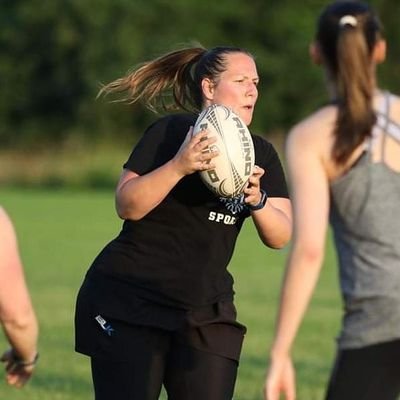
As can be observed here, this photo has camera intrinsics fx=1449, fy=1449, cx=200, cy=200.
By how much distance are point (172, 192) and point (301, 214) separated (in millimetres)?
1441

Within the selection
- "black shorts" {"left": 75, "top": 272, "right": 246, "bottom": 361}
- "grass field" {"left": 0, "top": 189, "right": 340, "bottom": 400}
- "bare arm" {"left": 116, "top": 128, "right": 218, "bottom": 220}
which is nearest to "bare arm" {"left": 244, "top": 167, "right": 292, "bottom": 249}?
"bare arm" {"left": 116, "top": 128, "right": 218, "bottom": 220}

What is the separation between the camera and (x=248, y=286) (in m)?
19.2

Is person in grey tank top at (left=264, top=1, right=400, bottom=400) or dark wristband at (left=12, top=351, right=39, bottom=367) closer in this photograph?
person in grey tank top at (left=264, top=1, right=400, bottom=400)

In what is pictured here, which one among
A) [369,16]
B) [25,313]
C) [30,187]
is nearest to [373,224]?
[369,16]

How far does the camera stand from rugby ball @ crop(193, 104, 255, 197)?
5738mm

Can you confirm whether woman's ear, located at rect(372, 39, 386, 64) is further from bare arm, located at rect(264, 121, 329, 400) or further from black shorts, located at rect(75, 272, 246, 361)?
black shorts, located at rect(75, 272, 246, 361)

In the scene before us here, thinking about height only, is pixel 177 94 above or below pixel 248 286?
above

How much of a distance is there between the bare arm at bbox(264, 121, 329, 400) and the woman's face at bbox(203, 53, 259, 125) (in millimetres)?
1426

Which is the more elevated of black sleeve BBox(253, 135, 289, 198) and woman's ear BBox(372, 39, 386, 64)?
woman's ear BBox(372, 39, 386, 64)

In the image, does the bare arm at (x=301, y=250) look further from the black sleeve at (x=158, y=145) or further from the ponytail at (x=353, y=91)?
the black sleeve at (x=158, y=145)

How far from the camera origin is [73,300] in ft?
55.8

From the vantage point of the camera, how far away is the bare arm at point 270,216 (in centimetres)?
578

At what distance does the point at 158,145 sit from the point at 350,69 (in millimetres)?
1524

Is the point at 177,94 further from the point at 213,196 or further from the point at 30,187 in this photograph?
the point at 30,187
